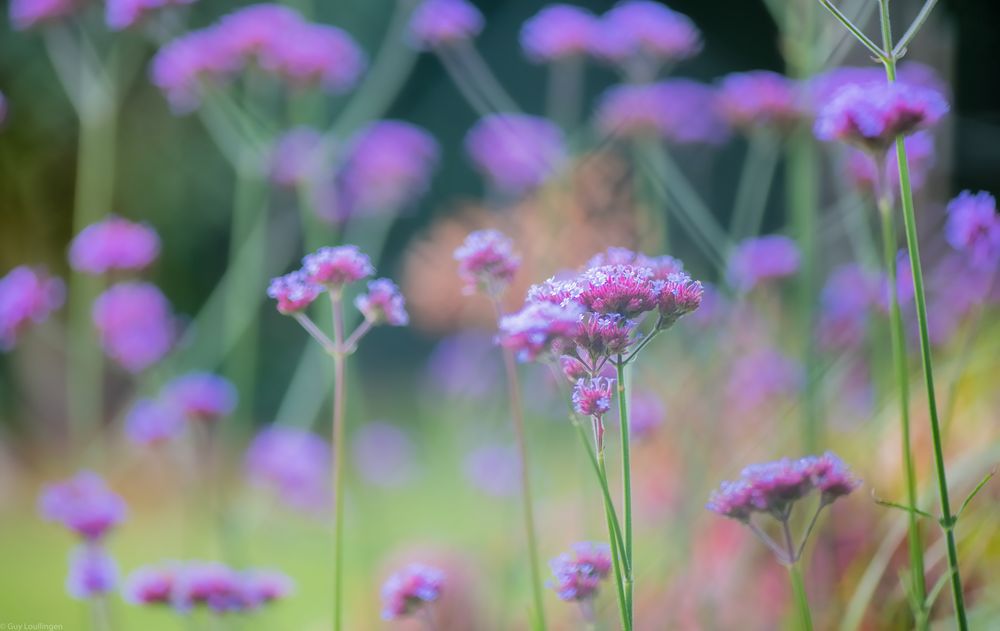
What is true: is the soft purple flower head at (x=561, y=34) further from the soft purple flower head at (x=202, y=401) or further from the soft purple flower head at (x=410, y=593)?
the soft purple flower head at (x=410, y=593)

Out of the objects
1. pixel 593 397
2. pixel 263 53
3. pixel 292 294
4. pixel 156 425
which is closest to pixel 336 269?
pixel 292 294

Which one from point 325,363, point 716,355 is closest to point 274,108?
point 325,363

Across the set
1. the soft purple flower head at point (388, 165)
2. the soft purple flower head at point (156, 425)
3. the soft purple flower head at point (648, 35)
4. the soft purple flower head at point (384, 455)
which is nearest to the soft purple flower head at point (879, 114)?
the soft purple flower head at point (648, 35)

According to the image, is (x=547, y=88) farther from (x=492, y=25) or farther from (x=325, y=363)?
(x=325, y=363)

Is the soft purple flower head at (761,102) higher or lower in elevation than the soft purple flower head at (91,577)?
higher

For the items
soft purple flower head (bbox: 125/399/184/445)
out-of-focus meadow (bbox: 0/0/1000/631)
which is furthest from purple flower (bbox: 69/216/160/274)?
soft purple flower head (bbox: 125/399/184/445)

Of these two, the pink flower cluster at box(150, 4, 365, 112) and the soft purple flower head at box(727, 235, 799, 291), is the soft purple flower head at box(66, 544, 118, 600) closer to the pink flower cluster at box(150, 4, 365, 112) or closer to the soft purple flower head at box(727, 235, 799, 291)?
the pink flower cluster at box(150, 4, 365, 112)
